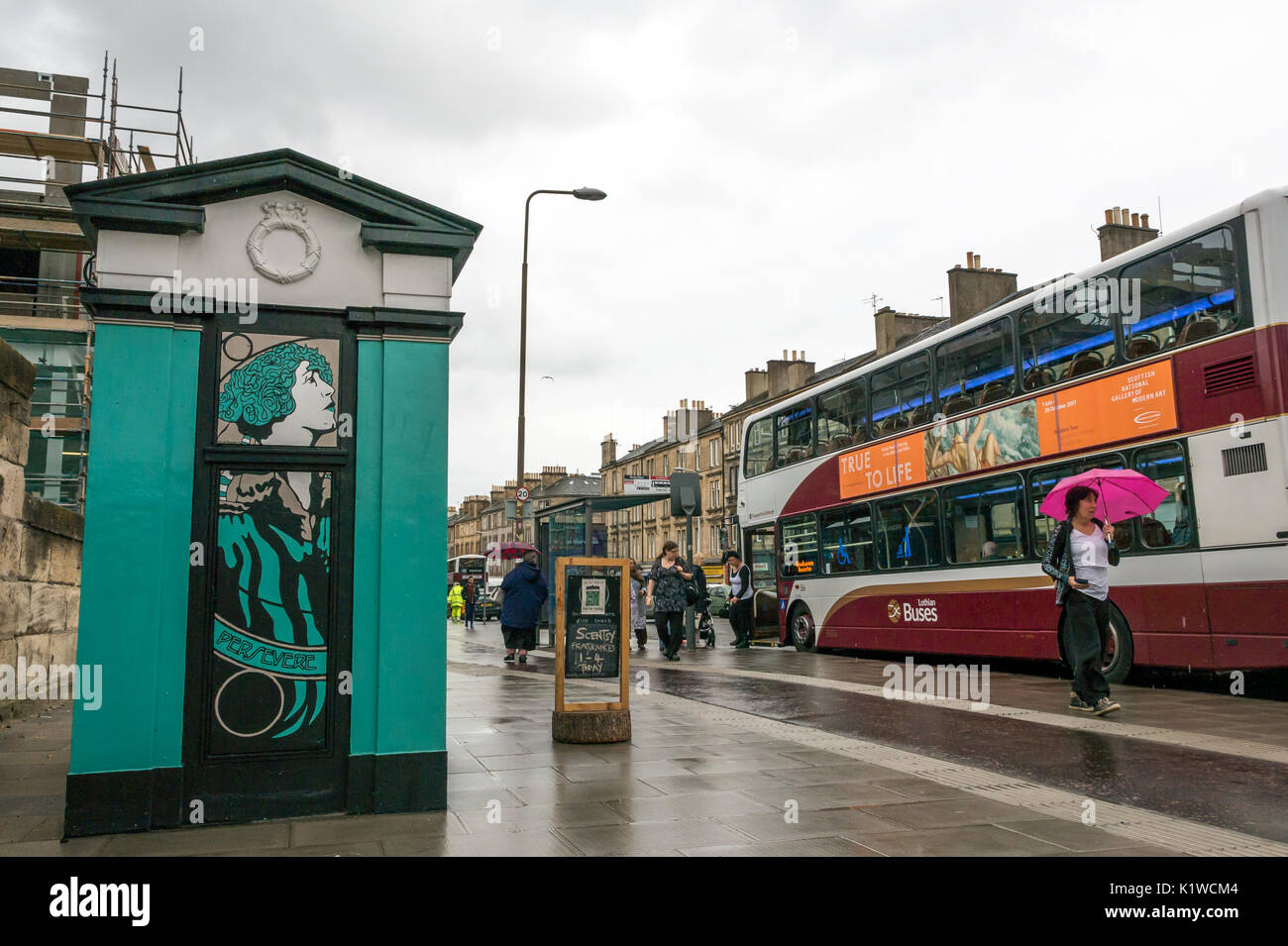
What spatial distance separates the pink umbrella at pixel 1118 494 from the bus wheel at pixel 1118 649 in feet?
4.04

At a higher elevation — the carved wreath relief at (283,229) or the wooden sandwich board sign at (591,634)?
the carved wreath relief at (283,229)

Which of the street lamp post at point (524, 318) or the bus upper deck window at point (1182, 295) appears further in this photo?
the street lamp post at point (524, 318)

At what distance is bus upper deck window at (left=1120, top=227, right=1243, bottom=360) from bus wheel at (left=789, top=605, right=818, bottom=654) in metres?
7.92

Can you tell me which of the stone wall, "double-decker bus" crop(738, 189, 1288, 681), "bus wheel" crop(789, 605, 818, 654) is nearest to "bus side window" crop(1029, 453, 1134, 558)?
"double-decker bus" crop(738, 189, 1288, 681)

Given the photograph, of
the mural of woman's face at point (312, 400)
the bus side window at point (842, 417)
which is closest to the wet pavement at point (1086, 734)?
the bus side window at point (842, 417)

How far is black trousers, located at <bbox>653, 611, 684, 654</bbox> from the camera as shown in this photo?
51.1 ft

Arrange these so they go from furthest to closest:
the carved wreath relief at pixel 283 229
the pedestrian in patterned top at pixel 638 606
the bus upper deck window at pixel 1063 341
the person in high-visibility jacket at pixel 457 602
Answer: the person in high-visibility jacket at pixel 457 602 → the pedestrian in patterned top at pixel 638 606 → the bus upper deck window at pixel 1063 341 → the carved wreath relief at pixel 283 229

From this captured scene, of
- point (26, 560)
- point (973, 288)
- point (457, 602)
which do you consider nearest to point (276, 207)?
point (26, 560)

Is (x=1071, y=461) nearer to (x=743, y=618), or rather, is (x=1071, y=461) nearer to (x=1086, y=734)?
(x=1086, y=734)

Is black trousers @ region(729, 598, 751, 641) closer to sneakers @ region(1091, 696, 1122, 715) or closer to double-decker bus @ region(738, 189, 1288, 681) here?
double-decker bus @ region(738, 189, 1288, 681)

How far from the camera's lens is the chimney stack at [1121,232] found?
2648 cm

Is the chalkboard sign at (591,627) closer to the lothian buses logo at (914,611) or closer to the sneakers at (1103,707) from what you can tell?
the sneakers at (1103,707)

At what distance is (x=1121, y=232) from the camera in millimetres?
26688
